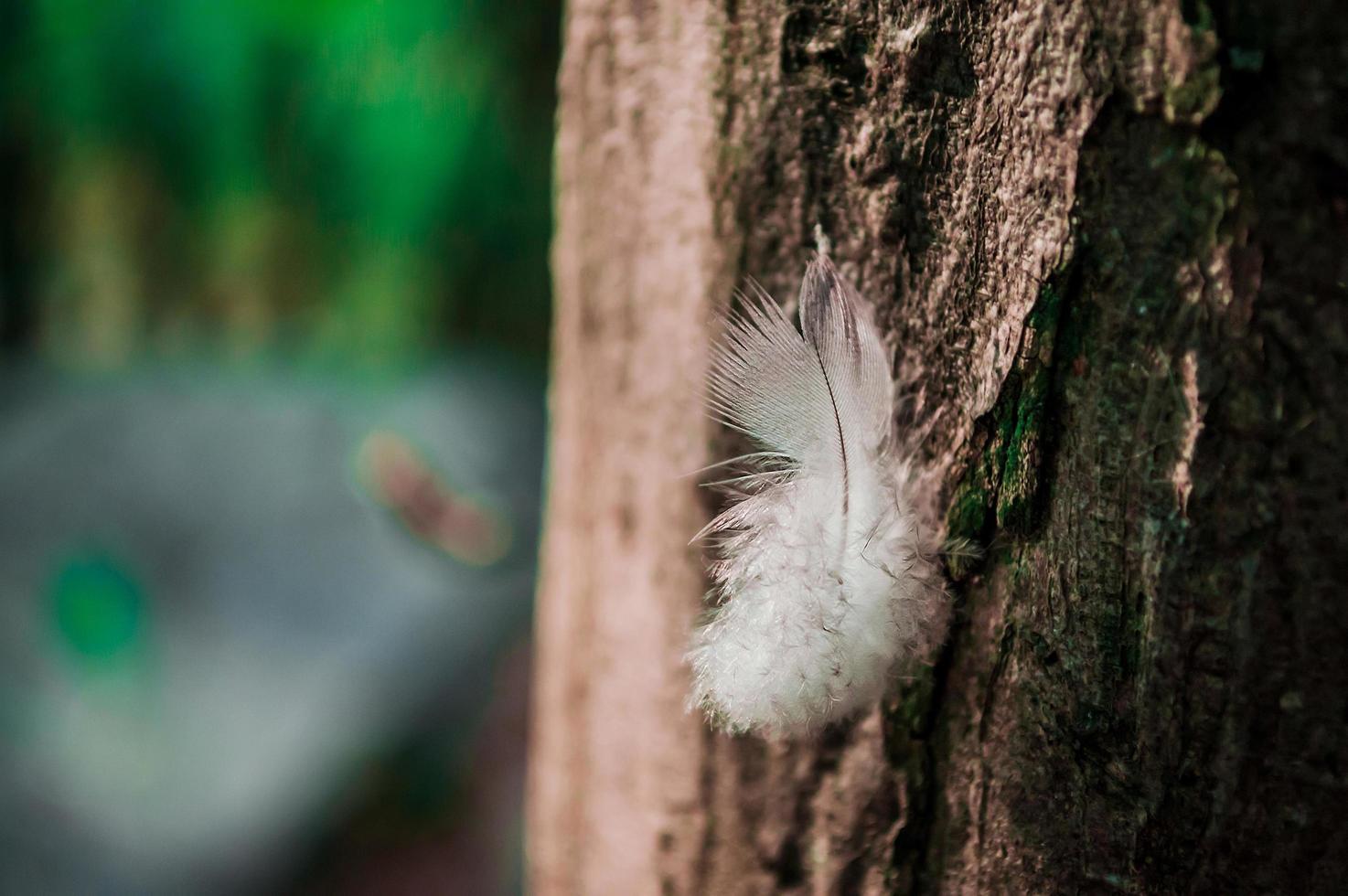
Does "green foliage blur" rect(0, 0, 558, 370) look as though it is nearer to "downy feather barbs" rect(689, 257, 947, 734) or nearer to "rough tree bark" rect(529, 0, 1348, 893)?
"rough tree bark" rect(529, 0, 1348, 893)

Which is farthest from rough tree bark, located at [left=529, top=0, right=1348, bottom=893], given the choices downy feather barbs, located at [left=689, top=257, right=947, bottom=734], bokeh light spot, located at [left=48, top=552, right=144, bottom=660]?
bokeh light spot, located at [left=48, top=552, right=144, bottom=660]

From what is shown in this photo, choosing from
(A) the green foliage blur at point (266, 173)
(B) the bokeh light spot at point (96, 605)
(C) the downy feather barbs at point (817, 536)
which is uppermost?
(A) the green foliage blur at point (266, 173)

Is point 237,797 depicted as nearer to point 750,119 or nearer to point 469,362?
point 469,362

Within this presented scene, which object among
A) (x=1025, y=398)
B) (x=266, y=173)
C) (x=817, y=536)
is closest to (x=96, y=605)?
(x=266, y=173)

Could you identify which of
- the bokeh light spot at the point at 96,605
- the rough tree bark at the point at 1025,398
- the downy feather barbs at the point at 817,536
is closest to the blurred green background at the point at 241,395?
the bokeh light spot at the point at 96,605

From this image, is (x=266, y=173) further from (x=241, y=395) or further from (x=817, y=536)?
(x=817, y=536)

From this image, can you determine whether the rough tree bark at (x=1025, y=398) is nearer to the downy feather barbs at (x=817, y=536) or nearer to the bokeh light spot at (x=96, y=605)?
the downy feather barbs at (x=817, y=536)
